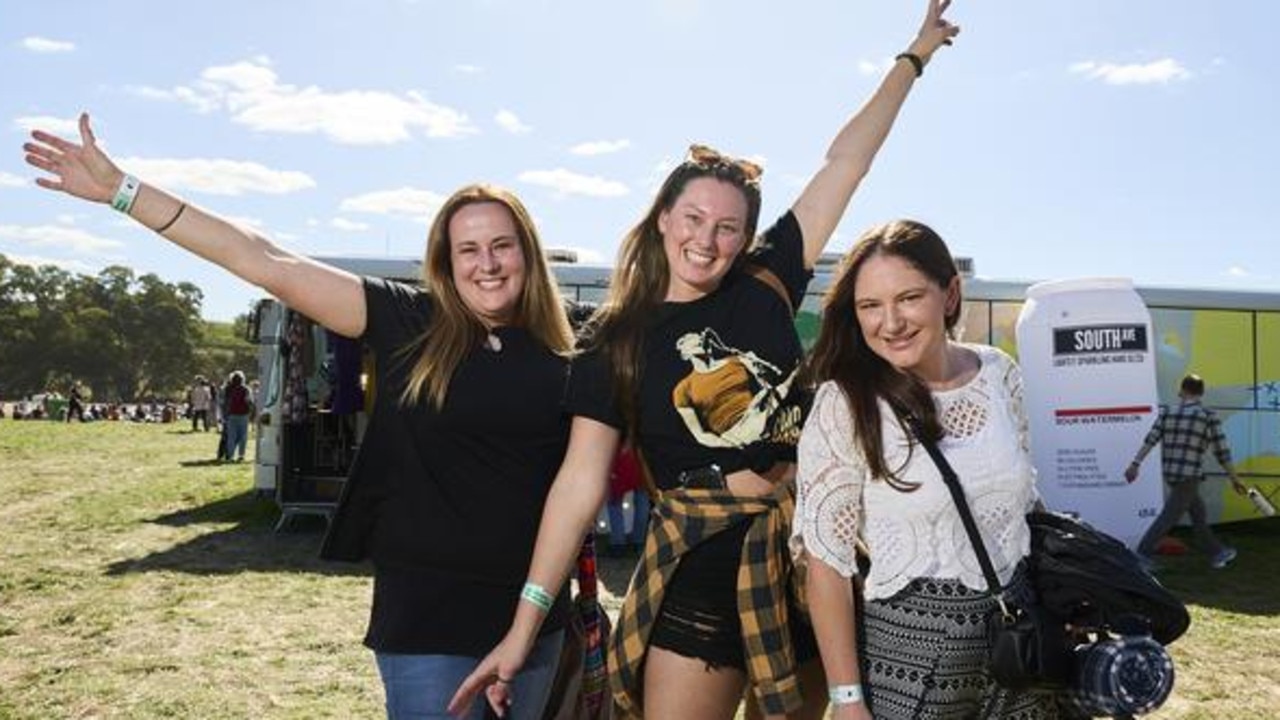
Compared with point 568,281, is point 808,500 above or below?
below

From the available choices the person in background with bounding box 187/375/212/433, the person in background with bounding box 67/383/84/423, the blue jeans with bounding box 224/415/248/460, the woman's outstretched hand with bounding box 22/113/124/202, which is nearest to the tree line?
the person in background with bounding box 67/383/84/423

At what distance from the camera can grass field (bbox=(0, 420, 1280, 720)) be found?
4.99 metres

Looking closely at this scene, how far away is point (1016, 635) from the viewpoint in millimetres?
1771

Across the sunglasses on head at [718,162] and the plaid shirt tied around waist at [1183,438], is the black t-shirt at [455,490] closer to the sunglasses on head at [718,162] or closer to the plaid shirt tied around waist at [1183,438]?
the sunglasses on head at [718,162]

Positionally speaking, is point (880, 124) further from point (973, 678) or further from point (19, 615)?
point (19, 615)

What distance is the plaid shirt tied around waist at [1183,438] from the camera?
852cm

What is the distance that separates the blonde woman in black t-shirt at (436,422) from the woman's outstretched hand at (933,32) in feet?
4.02

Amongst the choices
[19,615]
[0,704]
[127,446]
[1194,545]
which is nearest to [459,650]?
[0,704]

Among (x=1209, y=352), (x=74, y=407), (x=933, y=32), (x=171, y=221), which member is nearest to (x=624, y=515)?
(x=1209, y=352)

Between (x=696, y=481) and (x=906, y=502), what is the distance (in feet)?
1.58

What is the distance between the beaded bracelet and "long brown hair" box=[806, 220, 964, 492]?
75 cm

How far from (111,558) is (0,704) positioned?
4.04 meters

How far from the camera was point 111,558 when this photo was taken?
851 centimetres

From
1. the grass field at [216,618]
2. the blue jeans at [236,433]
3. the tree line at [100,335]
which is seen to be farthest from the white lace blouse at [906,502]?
the tree line at [100,335]
